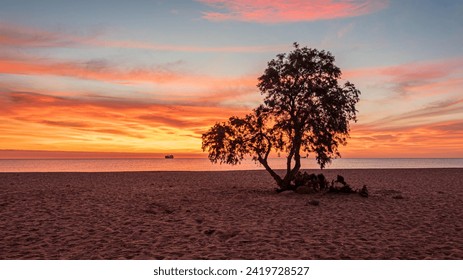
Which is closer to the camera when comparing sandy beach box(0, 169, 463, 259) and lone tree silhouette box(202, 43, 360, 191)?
sandy beach box(0, 169, 463, 259)

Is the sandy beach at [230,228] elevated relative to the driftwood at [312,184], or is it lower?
lower

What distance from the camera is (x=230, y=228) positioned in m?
15.5

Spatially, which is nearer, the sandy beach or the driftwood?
the sandy beach

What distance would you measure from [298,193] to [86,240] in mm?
18231

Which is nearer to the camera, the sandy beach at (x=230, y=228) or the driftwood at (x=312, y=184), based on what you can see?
the sandy beach at (x=230, y=228)

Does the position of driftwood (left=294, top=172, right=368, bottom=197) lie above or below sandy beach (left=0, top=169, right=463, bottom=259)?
above

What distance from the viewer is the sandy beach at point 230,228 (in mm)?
11852

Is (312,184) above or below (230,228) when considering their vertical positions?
above

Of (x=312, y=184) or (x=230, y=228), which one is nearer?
(x=230, y=228)

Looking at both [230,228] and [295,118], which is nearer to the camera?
[230,228]

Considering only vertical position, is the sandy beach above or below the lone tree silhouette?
below

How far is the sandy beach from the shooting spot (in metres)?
11.9

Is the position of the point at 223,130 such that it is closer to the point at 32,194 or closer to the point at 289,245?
the point at 32,194

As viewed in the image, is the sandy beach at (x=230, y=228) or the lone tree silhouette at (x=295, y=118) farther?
the lone tree silhouette at (x=295, y=118)
